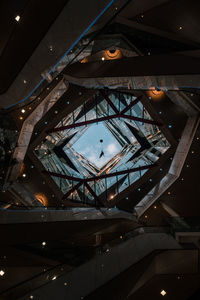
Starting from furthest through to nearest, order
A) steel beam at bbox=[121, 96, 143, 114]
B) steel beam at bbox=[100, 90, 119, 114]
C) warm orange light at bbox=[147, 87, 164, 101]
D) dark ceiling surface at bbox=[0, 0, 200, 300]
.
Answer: steel beam at bbox=[100, 90, 119, 114]
steel beam at bbox=[121, 96, 143, 114]
warm orange light at bbox=[147, 87, 164, 101]
dark ceiling surface at bbox=[0, 0, 200, 300]

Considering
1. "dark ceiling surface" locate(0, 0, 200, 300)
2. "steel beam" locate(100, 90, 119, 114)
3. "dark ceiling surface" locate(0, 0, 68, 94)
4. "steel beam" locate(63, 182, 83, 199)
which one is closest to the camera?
"dark ceiling surface" locate(0, 0, 68, 94)

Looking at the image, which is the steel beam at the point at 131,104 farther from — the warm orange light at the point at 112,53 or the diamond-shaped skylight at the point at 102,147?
the warm orange light at the point at 112,53

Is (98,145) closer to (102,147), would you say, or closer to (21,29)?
(102,147)

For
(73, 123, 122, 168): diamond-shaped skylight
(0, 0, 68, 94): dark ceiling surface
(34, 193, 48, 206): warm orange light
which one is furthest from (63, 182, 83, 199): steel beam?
(0, 0, 68, 94): dark ceiling surface

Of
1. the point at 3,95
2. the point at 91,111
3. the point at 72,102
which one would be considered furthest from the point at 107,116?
the point at 3,95

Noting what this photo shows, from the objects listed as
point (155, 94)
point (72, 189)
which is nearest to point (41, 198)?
point (72, 189)

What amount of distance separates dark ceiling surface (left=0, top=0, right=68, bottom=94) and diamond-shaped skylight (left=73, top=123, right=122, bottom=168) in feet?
40.0

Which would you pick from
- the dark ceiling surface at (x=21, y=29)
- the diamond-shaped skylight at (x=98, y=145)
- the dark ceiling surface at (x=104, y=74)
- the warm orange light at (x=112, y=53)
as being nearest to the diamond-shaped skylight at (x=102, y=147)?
the diamond-shaped skylight at (x=98, y=145)

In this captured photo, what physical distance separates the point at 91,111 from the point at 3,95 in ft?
27.2

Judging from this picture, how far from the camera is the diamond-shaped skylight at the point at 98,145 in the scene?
2062cm

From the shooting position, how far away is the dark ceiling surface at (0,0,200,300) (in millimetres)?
7504

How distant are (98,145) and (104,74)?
11.4 meters

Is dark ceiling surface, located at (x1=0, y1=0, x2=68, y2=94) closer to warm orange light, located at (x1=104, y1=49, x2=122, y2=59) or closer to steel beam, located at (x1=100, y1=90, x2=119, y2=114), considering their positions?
warm orange light, located at (x1=104, y1=49, x2=122, y2=59)

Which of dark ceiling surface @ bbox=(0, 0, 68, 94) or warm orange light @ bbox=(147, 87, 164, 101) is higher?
warm orange light @ bbox=(147, 87, 164, 101)
